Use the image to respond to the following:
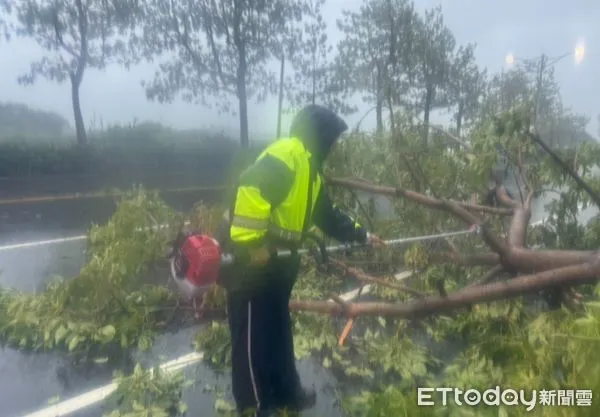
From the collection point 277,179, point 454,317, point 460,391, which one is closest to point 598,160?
point 454,317

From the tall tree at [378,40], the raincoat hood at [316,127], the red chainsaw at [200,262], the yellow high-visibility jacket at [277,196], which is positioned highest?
the tall tree at [378,40]

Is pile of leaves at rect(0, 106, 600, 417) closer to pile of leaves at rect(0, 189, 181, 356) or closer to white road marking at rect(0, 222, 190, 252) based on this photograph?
pile of leaves at rect(0, 189, 181, 356)

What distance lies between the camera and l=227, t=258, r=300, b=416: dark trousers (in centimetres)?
298

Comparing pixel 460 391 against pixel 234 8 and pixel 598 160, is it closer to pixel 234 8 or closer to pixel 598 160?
pixel 598 160

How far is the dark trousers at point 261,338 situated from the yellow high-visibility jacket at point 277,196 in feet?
0.73

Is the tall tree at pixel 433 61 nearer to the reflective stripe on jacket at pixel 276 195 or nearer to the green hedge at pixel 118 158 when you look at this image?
the green hedge at pixel 118 158

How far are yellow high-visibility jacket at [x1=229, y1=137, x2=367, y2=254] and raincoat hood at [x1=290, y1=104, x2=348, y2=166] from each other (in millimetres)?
44

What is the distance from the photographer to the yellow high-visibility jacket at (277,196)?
2707 millimetres

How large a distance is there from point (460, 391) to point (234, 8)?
1796cm

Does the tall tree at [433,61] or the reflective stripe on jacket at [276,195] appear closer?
the reflective stripe on jacket at [276,195]

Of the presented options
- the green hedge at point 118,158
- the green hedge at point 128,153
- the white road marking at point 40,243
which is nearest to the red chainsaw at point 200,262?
the white road marking at point 40,243

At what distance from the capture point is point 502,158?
15.4 ft

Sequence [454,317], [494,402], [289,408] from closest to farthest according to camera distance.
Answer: [494,402]
[289,408]
[454,317]

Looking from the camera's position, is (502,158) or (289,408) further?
(502,158)
